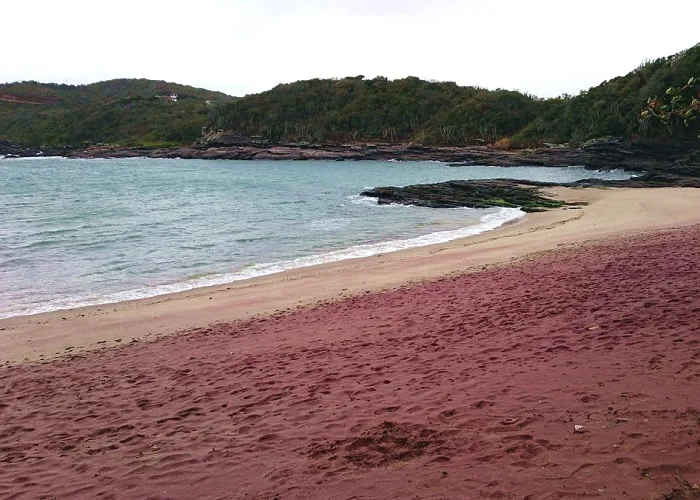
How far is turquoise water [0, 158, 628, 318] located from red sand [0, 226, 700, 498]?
23.7 ft

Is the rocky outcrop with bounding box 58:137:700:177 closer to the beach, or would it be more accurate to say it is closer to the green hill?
the green hill

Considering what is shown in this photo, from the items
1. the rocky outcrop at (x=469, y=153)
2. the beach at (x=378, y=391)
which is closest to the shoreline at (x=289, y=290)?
the beach at (x=378, y=391)

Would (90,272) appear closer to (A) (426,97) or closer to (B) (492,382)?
(B) (492,382)

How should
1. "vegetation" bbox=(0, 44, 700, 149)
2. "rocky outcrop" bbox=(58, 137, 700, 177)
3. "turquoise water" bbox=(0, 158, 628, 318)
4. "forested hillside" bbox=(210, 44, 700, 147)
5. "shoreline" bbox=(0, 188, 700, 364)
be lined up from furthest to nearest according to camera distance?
"forested hillside" bbox=(210, 44, 700, 147) → "vegetation" bbox=(0, 44, 700, 149) → "rocky outcrop" bbox=(58, 137, 700, 177) → "turquoise water" bbox=(0, 158, 628, 318) → "shoreline" bbox=(0, 188, 700, 364)

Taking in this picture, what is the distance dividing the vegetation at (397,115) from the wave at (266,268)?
53693mm

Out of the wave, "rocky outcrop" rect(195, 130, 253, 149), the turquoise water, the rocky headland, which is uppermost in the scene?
"rocky outcrop" rect(195, 130, 253, 149)

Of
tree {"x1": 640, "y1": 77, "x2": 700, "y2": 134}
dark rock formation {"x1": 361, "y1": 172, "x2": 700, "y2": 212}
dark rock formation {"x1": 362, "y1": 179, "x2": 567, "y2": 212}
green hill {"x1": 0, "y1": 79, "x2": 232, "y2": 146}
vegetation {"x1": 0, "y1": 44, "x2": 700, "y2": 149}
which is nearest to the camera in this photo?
dark rock formation {"x1": 362, "y1": 179, "x2": 567, "y2": 212}

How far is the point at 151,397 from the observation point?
798 cm

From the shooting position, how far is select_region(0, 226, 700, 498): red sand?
16.5ft

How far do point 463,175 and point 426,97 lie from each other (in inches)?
2957

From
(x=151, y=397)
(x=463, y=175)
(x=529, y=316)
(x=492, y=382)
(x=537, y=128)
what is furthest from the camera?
(x=537, y=128)

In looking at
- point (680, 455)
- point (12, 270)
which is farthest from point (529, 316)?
point (12, 270)

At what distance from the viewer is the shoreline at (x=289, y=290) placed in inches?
456

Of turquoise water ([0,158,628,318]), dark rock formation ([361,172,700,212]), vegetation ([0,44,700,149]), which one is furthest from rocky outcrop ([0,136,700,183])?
turquoise water ([0,158,628,318])
